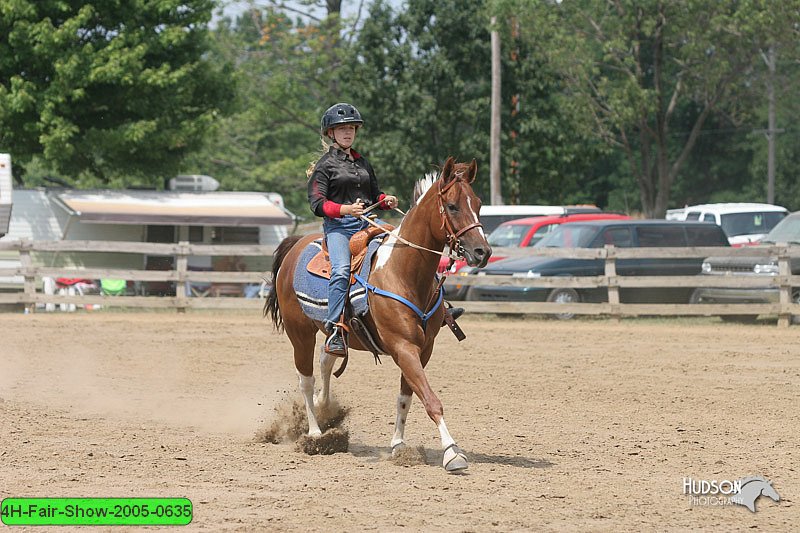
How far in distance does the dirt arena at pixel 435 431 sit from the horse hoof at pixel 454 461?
0.08 meters

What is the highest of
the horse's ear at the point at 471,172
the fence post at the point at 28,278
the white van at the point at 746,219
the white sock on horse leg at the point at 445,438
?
the horse's ear at the point at 471,172

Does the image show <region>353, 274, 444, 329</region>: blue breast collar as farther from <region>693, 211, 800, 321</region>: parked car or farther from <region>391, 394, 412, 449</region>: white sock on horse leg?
<region>693, 211, 800, 321</region>: parked car

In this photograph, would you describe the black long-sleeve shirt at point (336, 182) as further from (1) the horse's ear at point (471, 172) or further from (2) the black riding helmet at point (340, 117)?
(1) the horse's ear at point (471, 172)

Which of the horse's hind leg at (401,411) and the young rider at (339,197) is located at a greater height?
the young rider at (339,197)

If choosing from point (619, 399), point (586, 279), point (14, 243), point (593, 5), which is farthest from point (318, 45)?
point (619, 399)

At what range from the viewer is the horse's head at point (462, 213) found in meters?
7.22

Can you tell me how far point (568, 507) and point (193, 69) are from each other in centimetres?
2573

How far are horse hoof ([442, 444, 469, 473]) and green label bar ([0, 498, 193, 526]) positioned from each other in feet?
5.83

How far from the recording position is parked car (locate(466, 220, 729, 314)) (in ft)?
68.8

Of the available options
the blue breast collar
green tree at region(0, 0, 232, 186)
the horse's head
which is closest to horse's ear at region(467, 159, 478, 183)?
the horse's head

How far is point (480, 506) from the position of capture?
20.6 feet

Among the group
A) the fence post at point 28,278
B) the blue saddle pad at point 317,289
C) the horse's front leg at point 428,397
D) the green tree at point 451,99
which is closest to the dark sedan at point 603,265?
the fence post at point 28,278

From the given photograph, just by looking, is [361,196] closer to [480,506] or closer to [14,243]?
[480,506]

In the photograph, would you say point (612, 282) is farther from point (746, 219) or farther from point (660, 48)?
point (660, 48)
